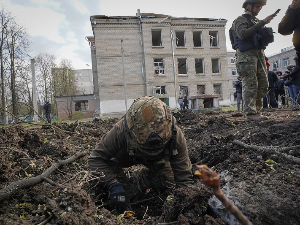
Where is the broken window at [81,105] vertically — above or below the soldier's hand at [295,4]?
below

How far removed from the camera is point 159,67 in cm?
2298

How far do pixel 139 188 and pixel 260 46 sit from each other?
2.96m

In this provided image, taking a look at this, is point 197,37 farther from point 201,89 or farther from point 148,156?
point 148,156

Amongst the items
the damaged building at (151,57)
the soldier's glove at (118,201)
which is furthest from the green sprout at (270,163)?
the damaged building at (151,57)

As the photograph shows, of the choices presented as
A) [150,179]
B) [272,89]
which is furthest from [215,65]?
[150,179]

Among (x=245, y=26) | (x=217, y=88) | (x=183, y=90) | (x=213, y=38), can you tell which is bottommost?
(x=245, y=26)

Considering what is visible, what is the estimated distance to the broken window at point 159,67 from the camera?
75.0 feet

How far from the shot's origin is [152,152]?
6.63 ft

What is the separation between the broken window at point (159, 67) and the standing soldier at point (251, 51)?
19.0 metres

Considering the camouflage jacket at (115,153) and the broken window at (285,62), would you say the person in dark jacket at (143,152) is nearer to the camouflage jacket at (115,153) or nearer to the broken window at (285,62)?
the camouflage jacket at (115,153)

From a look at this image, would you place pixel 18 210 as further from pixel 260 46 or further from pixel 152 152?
pixel 260 46

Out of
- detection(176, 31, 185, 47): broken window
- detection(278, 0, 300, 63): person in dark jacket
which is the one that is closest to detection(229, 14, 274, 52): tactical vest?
detection(278, 0, 300, 63): person in dark jacket

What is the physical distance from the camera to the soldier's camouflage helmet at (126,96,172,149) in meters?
1.92

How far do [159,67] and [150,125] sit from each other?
21.6m
